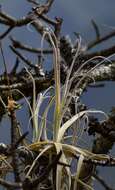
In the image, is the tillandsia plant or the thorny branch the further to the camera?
the thorny branch

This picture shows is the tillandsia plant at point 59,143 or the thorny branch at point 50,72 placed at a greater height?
the thorny branch at point 50,72

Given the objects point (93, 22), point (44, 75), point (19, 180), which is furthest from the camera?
point (93, 22)

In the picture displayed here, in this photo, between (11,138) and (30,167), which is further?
(30,167)

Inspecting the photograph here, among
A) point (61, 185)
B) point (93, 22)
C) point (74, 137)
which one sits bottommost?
point (61, 185)

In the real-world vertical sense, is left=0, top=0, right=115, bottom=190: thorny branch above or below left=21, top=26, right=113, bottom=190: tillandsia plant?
above

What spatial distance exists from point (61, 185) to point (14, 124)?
493mm

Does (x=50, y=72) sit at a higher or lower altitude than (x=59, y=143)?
higher

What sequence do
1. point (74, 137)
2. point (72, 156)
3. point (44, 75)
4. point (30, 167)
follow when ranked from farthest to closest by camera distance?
1. point (44, 75)
2. point (74, 137)
3. point (72, 156)
4. point (30, 167)

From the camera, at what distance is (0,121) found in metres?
2.70

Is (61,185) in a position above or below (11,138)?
below

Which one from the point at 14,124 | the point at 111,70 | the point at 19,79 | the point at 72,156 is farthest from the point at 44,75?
the point at 14,124

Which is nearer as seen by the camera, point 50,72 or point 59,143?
point 59,143

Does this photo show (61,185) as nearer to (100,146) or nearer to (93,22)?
(100,146)

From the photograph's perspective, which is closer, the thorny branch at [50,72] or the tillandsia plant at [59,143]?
the tillandsia plant at [59,143]
